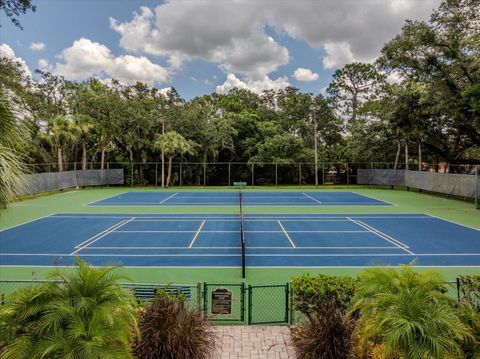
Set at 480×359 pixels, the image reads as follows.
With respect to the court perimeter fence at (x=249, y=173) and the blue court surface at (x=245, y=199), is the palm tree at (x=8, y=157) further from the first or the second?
the court perimeter fence at (x=249, y=173)

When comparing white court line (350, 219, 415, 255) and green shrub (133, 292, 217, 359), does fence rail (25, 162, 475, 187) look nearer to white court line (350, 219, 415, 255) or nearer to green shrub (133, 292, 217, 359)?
white court line (350, 219, 415, 255)

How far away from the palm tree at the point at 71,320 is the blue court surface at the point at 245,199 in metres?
24.3

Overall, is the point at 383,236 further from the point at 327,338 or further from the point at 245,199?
the point at 245,199

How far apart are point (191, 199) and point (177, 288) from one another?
82.2ft

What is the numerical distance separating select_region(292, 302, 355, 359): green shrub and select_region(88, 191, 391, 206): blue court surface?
22.9 m

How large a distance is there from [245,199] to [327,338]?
2652 cm

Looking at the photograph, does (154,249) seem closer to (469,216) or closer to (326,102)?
(469,216)

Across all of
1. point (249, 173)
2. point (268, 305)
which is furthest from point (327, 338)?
point (249, 173)

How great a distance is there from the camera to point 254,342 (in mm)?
8133

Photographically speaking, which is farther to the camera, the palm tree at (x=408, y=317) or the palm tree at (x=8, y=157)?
the palm tree at (x=8, y=157)

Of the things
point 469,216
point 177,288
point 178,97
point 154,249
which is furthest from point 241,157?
point 177,288

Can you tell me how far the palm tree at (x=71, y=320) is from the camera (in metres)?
5.20

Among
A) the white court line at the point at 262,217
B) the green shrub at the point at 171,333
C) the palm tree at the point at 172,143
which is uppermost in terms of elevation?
the palm tree at the point at 172,143

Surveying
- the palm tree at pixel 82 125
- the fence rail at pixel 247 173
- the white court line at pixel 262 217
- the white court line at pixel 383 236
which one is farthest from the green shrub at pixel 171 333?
the fence rail at pixel 247 173
